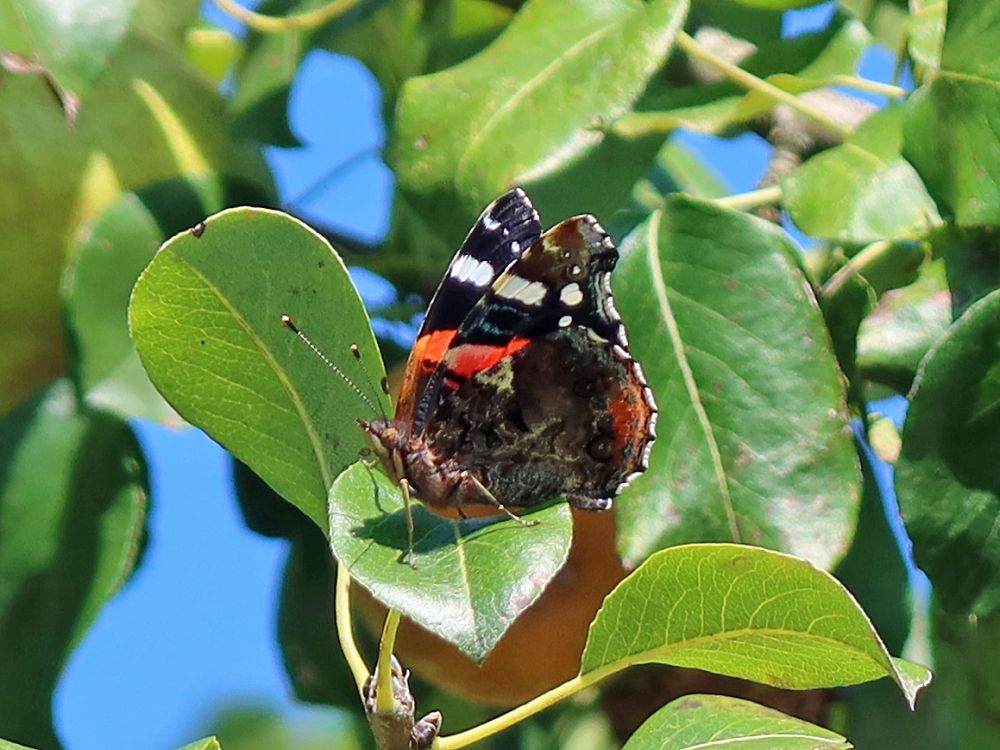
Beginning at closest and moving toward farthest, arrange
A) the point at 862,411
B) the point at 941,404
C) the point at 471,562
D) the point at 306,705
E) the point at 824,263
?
the point at 471,562 → the point at 941,404 → the point at 862,411 → the point at 824,263 → the point at 306,705

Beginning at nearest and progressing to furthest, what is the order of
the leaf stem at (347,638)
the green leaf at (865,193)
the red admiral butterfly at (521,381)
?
1. the leaf stem at (347,638)
2. the red admiral butterfly at (521,381)
3. the green leaf at (865,193)

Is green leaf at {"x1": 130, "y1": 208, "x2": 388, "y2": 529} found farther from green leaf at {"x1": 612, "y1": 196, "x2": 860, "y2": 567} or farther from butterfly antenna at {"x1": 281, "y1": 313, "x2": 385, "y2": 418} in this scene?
green leaf at {"x1": 612, "y1": 196, "x2": 860, "y2": 567}

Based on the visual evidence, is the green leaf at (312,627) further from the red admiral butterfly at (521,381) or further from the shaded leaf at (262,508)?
the red admiral butterfly at (521,381)

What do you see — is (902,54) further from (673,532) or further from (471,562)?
(471,562)

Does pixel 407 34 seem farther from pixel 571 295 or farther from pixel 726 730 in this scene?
pixel 726 730

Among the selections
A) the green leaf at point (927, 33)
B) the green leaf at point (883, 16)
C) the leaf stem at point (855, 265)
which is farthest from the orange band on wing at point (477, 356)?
the green leaf at point (883, 16)

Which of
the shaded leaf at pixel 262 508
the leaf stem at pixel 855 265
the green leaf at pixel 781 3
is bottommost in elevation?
the shaded leaf at pixel 262 508

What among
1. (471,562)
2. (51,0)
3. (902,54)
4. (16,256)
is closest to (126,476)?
(16,256)

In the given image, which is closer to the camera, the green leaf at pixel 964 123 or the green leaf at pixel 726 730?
the green leaf at pixel 726 730

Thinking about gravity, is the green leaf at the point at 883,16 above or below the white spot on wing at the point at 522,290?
below
